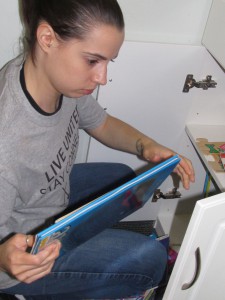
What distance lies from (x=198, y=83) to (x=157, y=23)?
0.23m

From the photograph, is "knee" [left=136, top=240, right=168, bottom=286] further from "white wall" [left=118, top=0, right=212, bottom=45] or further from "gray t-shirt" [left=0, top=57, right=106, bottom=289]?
"white wall" [left=118, top=0, right=212, bottom=45]

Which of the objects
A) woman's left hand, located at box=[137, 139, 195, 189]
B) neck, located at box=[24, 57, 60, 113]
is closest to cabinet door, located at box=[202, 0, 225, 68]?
woman's left hand, located at box=[137, 139, 195, 189]

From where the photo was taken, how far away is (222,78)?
1.21 m

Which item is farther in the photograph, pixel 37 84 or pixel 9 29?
pixel 9 29

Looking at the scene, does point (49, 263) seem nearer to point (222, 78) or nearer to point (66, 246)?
point (66, 246)

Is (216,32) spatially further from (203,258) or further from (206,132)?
(203,258)

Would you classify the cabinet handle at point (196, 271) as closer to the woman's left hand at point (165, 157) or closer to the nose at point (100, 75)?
the woman's left hand at point (165, 157)

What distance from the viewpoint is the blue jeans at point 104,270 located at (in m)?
0.89

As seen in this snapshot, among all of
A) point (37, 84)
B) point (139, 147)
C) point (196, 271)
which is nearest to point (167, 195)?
point (139, 147)

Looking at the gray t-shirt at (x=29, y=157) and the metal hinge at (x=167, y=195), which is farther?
the metal hinge at (x=167, y=195)

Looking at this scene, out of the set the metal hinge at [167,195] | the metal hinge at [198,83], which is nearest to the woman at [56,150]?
the metal hinge at [198,83]

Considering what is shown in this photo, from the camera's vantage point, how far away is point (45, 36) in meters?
0.71

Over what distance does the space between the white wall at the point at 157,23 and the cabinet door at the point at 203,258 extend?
1.94 ft

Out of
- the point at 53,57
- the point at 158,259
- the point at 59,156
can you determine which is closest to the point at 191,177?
the point at 158,259
